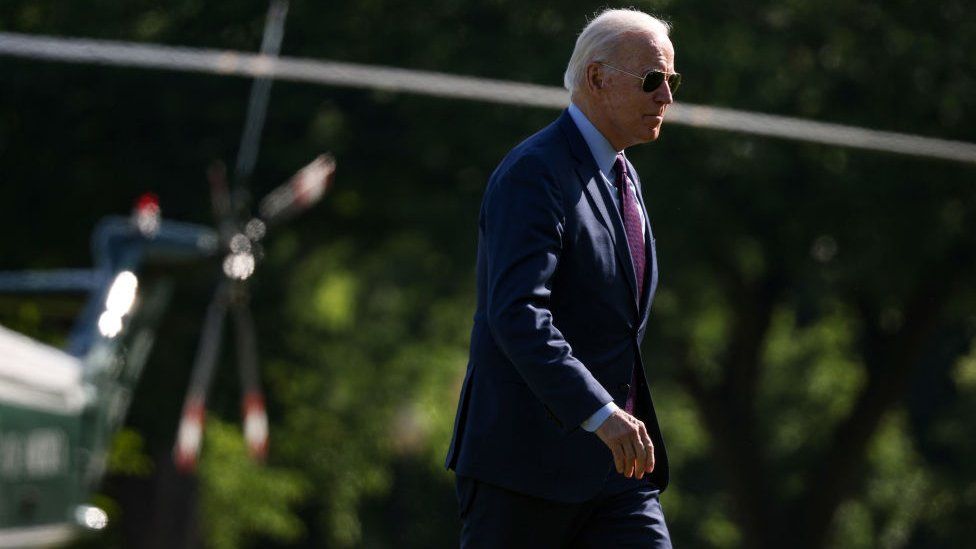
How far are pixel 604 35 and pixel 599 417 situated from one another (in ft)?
2.77

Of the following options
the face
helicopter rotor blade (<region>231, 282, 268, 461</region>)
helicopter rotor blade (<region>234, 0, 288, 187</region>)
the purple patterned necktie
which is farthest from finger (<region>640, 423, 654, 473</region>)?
helicopter rotor blade (<region>234, 0, 288, 187</region>)

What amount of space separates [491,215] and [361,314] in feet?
93.7

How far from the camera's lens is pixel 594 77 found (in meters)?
4.27

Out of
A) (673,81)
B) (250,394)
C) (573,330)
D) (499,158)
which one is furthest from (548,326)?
(499,158)

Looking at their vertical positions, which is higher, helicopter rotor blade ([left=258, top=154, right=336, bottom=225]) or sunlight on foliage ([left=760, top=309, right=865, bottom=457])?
sunlight on foliage ([left=760, top=309, right=865, bottom=457])

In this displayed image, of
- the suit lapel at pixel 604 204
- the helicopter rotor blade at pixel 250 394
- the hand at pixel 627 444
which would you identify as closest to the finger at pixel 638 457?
the hand at pixel 627 444

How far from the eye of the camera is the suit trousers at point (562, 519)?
13.5ft

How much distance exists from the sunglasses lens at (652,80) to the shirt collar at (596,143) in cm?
14

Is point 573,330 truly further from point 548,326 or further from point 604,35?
point 604,35

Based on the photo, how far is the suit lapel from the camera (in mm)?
4148

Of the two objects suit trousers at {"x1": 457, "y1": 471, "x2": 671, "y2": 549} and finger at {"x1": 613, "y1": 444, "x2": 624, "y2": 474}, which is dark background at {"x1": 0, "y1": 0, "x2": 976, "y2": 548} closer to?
suit trousers at {"x1": 457, "y1": 471, "x2": 671, "y2": 549}

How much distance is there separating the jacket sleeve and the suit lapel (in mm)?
127

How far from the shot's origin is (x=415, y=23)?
776 inches

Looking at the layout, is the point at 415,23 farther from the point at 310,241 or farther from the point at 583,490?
the point at 583,490
